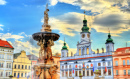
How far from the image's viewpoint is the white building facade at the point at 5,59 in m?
38.7

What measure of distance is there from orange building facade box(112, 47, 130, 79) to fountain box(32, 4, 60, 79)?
30.3 meters

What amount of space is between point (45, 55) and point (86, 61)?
35.4 metres

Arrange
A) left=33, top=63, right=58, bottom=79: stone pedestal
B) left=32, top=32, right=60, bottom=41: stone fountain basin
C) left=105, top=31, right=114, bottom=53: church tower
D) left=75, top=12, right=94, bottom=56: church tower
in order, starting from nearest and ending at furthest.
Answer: left=33, top=63, right=58, bottom=79: stone pedestal < left=32, top=32, right=60, bottom=41: stone fountain basin < left=105, top=31, right=114, bottom=53: church tower < left=75, top=12, right=94, bottom=56: church tower

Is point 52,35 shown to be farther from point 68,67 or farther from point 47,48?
point 68,67

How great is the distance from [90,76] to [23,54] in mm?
17863

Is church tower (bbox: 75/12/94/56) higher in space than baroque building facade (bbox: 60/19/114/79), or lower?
higher

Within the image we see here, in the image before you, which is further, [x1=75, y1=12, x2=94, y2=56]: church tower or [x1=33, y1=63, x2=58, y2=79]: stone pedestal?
[x1=75, y1=12, x2=94, y2=56]: church tower

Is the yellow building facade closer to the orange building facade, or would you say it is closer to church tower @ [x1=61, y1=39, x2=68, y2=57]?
church tower @ [x1=61, y1=39, x2=68, y2=57]

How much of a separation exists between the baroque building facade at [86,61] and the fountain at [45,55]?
3054cm

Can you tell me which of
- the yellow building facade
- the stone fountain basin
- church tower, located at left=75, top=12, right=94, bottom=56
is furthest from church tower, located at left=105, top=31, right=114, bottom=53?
the stone fountain basin

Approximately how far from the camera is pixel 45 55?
48.9 feet

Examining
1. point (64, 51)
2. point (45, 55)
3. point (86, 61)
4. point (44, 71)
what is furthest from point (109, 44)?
point (44, 71)

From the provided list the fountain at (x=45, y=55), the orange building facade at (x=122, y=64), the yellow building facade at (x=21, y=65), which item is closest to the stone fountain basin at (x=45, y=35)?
the fountain at (x=45, y=55)

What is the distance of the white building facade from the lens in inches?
1523
